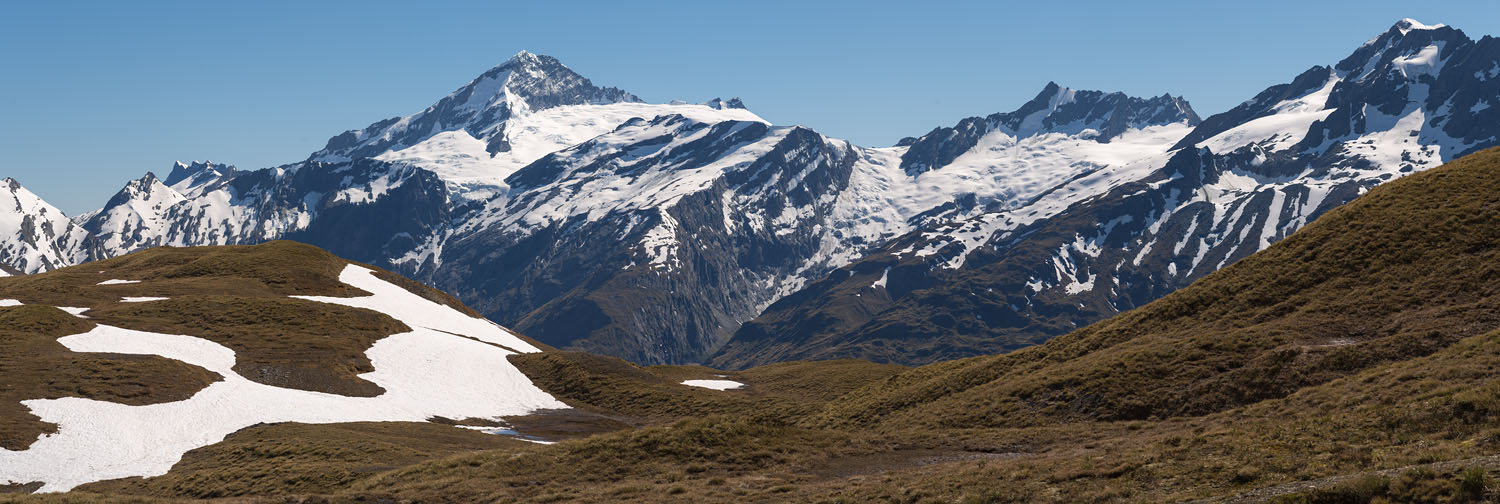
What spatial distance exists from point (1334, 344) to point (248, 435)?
64143mm

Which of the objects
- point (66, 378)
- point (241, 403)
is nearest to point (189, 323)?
point (66, 378)

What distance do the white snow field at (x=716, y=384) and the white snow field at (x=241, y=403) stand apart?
19397mm

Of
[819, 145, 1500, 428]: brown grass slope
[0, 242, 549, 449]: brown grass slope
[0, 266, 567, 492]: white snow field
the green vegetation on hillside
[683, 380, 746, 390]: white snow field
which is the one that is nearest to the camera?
[819, 145, 1500, 428]: brown grass slope

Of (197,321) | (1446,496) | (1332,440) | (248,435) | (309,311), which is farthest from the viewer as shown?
(309,311)

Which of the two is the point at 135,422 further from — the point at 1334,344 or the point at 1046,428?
the point at 1334,344

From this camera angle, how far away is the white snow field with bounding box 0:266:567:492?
5816cm

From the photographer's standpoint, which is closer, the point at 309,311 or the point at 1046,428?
the point at 1046,428

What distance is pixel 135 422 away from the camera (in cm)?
6550

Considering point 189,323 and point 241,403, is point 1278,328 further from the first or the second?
point 189,323

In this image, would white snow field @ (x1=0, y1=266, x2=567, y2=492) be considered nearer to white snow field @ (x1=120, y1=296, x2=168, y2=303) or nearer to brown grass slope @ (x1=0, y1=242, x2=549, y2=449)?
brown grass slope @ (x1=0, y1=242, x2=549, y2=449)

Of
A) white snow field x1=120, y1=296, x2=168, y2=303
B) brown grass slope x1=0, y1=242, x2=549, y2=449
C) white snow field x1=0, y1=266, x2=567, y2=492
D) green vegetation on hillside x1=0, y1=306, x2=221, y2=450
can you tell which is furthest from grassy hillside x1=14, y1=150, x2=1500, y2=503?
white snow field x1=120, y1=296, x2=168, y2=303

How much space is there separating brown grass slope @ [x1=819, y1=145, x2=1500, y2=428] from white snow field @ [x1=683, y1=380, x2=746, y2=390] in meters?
34.7

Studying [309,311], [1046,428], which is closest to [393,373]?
[309,311]

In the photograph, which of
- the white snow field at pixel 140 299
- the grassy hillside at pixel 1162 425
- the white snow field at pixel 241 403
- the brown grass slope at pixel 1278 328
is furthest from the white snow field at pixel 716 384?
the white snow field at pixel 140 299
